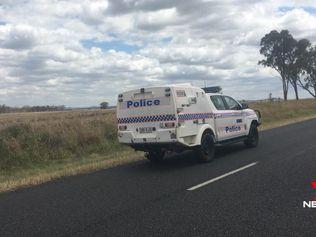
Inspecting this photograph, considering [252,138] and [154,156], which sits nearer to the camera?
[154,156]

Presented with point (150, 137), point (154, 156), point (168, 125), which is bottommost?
point (154, 156)

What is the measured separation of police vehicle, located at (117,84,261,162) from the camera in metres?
11.5

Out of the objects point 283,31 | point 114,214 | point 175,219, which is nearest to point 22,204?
point 114,214

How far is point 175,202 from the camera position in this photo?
755 cm

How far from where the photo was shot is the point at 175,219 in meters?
6.49

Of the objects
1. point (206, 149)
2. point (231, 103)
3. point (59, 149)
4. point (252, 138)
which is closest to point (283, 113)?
point (252, 138)

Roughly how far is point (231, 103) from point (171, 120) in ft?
12.1

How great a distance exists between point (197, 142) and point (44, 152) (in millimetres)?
6296

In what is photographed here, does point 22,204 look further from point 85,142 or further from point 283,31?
point 283,31

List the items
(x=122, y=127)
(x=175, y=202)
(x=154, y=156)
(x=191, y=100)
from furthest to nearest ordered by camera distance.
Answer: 1. (x=154, y=156)
2. (x=122, y=127)
3. (x=191, y=100)
4. (x=175, y=202)

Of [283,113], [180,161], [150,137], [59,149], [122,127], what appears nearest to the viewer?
[150,137]

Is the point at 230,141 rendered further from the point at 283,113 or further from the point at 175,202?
the point at 283,113

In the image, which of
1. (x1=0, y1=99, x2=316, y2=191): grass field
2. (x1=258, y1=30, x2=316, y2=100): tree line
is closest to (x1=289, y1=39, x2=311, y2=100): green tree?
(x1=258, y1=30, x2=316, y2=100): tree line

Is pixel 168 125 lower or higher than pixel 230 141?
higher
